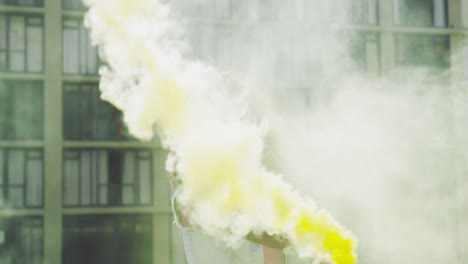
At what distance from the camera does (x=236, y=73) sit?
12758 mm

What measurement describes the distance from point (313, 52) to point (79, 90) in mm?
4751

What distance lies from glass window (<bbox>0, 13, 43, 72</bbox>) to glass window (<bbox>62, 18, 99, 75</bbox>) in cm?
48

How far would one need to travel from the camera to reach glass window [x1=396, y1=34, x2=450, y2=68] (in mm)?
15039

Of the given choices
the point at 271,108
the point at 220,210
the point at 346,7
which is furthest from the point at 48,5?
the point at 220,210

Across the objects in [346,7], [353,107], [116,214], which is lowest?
[116,214]

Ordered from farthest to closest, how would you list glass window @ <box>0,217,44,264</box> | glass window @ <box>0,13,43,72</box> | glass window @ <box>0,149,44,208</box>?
glass window @ <box>0,13,43,72</box>, glass window @ <box>0,149,44,208</box>, glass window @ <box>0,217,44,264</box>

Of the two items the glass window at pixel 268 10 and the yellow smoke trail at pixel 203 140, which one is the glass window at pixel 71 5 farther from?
the yellow smoke trail at pixel 203 140

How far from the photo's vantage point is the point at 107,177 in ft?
45.2

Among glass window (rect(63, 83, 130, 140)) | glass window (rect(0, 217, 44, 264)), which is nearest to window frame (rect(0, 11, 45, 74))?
glass window (rect(63, 83, 130, 140))

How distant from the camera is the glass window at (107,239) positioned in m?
13.3

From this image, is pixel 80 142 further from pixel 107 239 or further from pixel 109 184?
pixel 107 239

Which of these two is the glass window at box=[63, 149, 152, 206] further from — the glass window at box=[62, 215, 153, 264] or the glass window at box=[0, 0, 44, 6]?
the glass window at box=[0, 0, 44, 6]

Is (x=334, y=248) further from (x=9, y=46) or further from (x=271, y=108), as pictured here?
(x=9, y=46)

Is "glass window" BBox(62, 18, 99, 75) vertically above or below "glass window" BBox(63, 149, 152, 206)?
above
